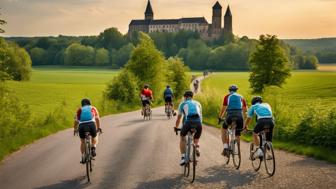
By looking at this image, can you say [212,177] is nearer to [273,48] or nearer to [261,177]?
[261,177]

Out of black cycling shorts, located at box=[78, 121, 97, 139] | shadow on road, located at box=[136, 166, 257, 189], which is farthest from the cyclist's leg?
black cycling shorts, located at box=[78, 121, 97, 139]

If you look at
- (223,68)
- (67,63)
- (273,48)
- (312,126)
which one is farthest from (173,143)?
(67,63)

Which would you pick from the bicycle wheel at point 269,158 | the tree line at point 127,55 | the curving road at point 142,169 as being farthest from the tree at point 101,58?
the bicycle wheel at point 269,158

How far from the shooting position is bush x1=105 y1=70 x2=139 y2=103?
42.2 meters

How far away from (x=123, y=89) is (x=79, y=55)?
13797cm

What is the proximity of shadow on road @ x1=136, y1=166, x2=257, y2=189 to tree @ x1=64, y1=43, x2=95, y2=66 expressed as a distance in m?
167

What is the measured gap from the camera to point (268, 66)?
5469 cm

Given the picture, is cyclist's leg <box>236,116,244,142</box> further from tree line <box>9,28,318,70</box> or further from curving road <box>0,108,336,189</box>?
tree line <box>9,28,318,70</box>

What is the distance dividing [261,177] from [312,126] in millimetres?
5726

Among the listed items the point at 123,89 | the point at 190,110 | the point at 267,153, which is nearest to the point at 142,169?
the point at 190,110

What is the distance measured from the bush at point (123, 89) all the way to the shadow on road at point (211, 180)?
31.4 meters

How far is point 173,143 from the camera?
16.5 meters

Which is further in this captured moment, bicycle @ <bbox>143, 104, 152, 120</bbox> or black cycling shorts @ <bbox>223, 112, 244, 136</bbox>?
bicycle @ <bbox>143, 104, 152, 120</bbox>

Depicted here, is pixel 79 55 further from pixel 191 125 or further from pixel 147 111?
pixel 191 125
